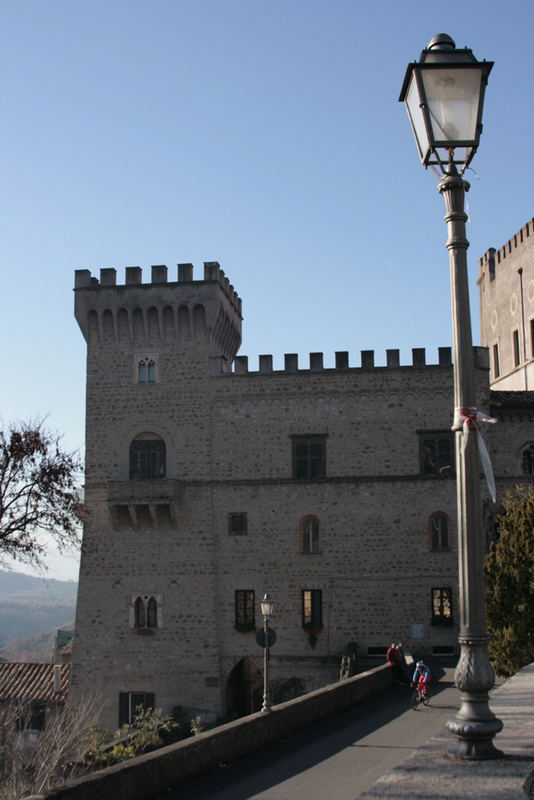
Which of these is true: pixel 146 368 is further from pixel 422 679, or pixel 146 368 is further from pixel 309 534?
pixel 422 679

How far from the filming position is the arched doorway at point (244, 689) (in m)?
32.9

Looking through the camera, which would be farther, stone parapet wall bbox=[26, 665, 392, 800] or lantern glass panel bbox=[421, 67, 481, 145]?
stone parapet wall bbox=[26, 665, 392, 800]

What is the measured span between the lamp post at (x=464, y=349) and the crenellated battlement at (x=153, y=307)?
90.9ft

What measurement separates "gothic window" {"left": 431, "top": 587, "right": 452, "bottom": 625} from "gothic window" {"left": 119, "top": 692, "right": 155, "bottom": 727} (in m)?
10.8

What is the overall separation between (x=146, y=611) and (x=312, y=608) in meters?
6.30

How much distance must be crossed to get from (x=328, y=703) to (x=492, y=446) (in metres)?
14.9

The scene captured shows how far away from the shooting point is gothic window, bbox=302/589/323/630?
32469 mm

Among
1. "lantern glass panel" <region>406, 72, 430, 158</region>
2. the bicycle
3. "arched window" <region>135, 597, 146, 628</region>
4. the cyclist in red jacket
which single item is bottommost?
the bicycle

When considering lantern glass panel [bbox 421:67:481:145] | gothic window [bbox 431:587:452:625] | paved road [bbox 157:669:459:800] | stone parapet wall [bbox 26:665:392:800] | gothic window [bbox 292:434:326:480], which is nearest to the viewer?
lantern glass panel [bbox 421:67:481:145]

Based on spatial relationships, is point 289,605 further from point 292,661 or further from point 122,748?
point 122,748

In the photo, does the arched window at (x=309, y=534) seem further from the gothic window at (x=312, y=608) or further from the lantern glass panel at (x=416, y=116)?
the lantern glass panel at (x=416, y=116)

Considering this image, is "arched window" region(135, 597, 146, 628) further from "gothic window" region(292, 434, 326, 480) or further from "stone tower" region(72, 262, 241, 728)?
"gothic window" region(292, 434, 326, 480)

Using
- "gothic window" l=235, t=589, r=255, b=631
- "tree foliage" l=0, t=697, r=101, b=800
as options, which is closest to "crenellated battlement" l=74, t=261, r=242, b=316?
"gothic window" l=235, t=589, r=255, b=631

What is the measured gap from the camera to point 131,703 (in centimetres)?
3262
